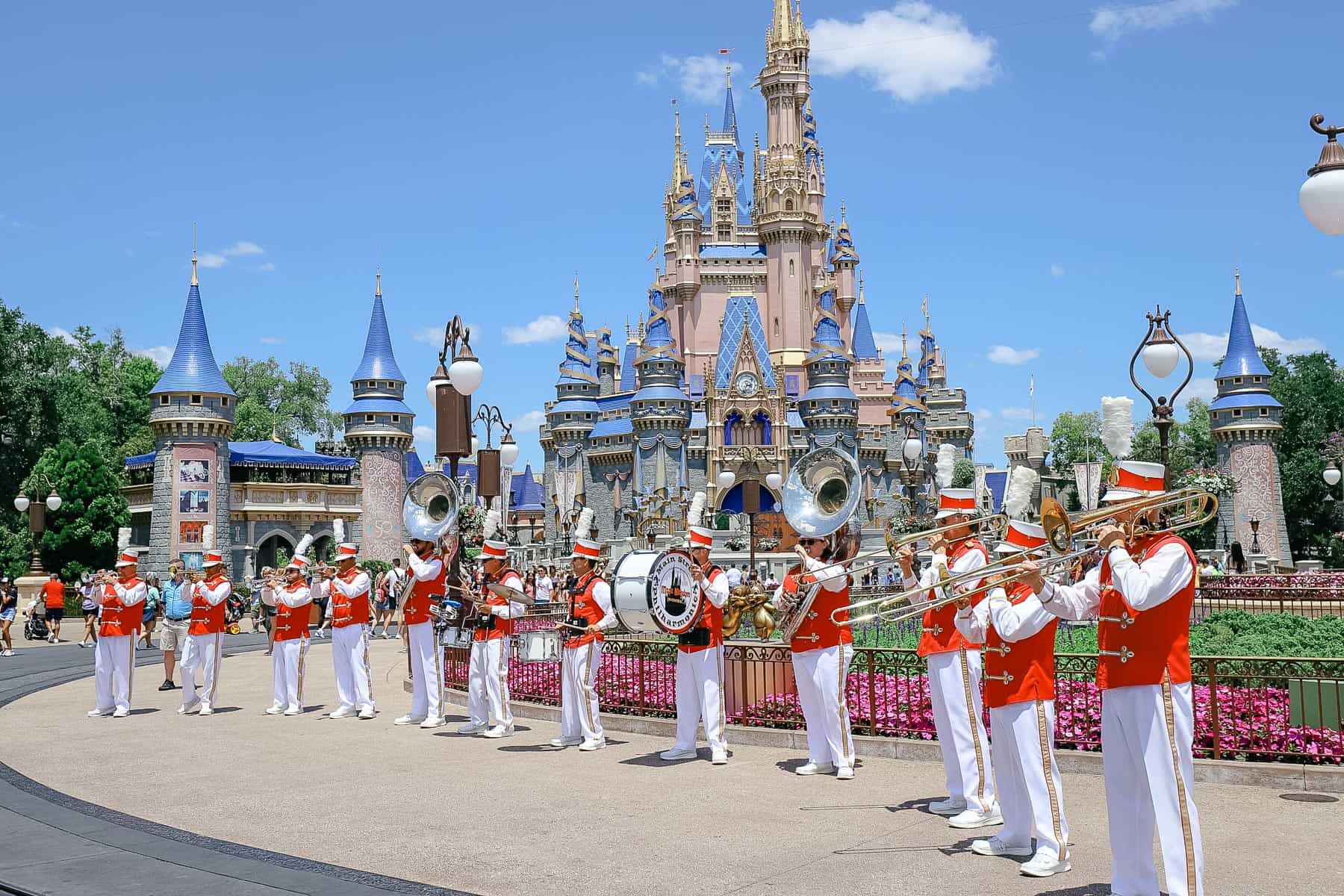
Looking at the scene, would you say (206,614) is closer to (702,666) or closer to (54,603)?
(702,666)

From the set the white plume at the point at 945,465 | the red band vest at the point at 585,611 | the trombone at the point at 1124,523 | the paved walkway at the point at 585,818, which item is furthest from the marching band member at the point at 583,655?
the trombone at the point at 1124,523

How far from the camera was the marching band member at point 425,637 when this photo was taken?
13039mm


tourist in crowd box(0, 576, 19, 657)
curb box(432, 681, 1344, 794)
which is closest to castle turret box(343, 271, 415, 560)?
tourist in crowd box(0, 576, 19, 657)

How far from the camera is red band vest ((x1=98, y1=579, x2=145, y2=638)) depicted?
47.1 feet

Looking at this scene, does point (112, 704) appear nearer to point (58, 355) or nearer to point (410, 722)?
point (410, 722)

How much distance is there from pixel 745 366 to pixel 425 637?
53605 millimetres

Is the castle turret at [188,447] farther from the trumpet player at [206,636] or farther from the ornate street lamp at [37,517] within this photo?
the trumpet player at [206,636]

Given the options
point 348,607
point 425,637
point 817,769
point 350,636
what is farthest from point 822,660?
point 348,607

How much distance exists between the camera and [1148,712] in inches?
219

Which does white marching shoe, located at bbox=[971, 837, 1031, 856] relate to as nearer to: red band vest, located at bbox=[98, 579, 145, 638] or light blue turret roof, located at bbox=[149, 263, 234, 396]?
red band vest, located at bbox=[98, 579, 145, 638]

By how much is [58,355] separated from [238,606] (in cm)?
3440

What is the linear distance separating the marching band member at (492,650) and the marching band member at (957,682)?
5.05m

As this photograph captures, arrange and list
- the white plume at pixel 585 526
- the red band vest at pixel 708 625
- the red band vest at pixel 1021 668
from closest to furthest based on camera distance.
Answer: the red band vest at pixel 1021 668 → the red band vest at pixel 708 625 → the white plume at pixel 585 526

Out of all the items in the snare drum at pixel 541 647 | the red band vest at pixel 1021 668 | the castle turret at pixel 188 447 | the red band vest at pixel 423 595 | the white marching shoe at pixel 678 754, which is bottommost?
the white marching shoe at pixel 678 754
